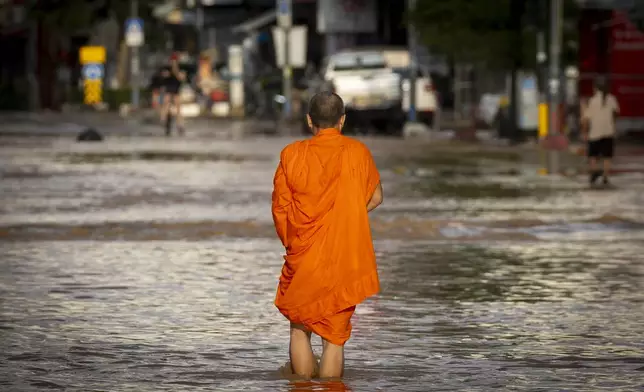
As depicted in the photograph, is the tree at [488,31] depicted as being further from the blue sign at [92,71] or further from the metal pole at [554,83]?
the blue sign at [92,71]

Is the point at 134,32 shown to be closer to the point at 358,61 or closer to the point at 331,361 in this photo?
the point at 358,61

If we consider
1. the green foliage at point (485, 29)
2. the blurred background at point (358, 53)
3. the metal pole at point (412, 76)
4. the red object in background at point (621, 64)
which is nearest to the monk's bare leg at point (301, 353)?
the blurred background at point (358, 53)

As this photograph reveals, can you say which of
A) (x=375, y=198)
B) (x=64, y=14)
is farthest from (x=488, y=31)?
(x=375, y=198)

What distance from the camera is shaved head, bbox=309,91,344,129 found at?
10.2 meters

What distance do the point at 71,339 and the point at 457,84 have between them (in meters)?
56.2

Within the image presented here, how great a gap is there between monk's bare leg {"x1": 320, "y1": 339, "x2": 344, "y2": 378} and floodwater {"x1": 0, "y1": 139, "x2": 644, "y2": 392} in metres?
0.09

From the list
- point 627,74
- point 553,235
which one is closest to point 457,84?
point 627,74

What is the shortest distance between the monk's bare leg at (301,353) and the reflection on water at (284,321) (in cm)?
13

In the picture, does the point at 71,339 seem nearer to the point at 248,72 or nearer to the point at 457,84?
the point at 457,84

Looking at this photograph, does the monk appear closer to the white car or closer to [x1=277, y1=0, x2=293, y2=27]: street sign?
the white car

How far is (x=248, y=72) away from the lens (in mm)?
81250

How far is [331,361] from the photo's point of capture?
1016cm

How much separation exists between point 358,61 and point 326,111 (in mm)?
41499

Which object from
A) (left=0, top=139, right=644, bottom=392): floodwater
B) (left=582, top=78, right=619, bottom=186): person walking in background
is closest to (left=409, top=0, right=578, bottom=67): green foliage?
(left=582, top=78, right=619, bottom=186): person walking in background
